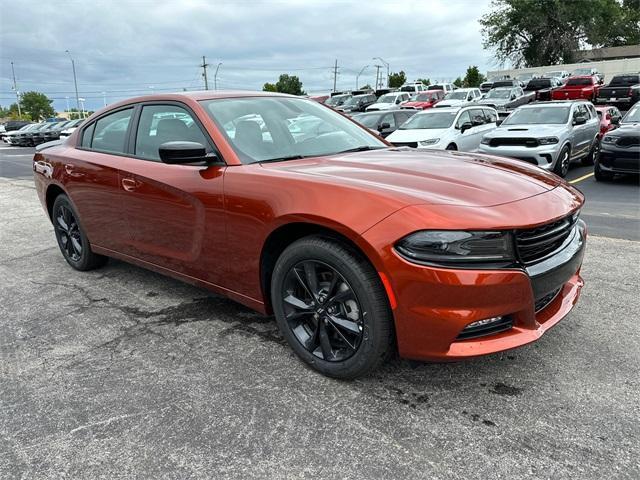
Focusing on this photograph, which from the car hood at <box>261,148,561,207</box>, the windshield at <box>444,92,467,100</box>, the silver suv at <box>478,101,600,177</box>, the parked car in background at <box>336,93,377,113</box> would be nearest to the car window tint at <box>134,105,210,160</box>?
the car hood at <box>261,148,561,207</box>

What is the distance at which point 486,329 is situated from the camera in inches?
92.7

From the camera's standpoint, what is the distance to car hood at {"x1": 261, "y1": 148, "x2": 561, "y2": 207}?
2.44 metres

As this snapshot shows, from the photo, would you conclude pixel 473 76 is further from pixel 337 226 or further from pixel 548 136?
pixel 337 226

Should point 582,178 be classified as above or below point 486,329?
below

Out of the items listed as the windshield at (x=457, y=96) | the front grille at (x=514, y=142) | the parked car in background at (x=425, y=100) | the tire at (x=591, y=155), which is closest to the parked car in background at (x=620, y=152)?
the front grille at (x=514, y=142)

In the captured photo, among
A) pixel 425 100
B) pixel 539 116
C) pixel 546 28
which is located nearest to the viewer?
pixel 539 116

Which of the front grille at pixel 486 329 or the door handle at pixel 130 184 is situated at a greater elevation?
the door handle at pixel 130 184

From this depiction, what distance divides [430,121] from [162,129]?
9615mm

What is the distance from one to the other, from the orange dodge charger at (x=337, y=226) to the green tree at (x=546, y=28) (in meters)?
58.0

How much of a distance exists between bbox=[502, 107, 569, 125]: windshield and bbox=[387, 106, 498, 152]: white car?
1.02m

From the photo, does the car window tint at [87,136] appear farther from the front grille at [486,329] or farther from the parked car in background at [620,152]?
the parked car in background at [620,152]

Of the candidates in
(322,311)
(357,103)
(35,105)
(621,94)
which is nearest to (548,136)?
(322,311)

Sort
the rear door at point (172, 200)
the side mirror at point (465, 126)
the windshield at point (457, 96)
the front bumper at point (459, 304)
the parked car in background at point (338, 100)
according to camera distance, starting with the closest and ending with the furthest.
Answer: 1. the front bumper at point (459, 304)
2. the rear door at point (172, 200)
3. the side mirror at point (465, 126)
4. the windshield at point (457, 96)
5. the parked car in background at point (338, 100)

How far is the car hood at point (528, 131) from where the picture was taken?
9922 millimetres
